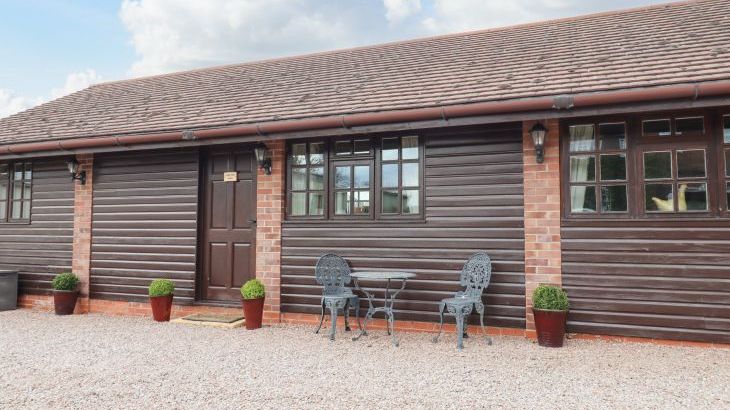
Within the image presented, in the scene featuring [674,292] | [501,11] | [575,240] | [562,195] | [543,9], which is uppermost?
[501,11]

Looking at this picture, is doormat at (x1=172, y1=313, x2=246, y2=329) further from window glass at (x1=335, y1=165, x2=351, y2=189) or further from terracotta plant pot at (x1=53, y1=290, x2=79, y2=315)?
window glass at (x1=335, y1=165, x2=351, y2=189)

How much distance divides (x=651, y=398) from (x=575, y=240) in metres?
2.00

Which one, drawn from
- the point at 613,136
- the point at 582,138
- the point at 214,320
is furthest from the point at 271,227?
the point at 613,136

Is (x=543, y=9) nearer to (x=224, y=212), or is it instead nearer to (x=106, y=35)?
(x=224, y=212)

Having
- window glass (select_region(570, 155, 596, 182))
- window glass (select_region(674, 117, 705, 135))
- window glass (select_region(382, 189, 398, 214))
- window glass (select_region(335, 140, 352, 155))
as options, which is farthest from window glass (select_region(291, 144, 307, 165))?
window glass (select_region(674, 117, 705, 135))

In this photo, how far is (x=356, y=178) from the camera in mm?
5676

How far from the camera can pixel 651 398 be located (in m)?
3.02

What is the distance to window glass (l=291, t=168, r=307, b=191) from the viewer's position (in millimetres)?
5910

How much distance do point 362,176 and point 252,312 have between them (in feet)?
6.96

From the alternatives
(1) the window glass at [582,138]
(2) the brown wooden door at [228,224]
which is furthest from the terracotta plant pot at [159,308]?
(1) the window glass at [582,138]

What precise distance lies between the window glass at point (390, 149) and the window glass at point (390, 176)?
10cm

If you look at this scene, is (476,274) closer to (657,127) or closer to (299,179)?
(657,127)

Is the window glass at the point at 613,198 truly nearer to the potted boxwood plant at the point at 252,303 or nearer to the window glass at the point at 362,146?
the window glass at the point at 362,146

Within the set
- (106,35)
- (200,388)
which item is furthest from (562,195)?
(106,35)
